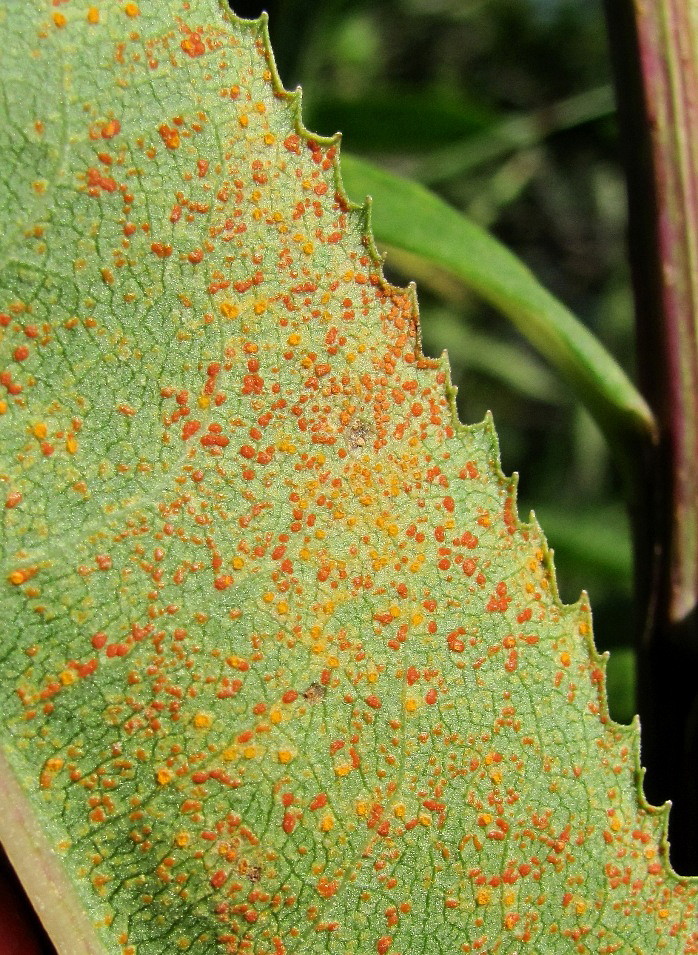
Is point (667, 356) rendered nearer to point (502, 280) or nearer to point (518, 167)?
point (502, 280)

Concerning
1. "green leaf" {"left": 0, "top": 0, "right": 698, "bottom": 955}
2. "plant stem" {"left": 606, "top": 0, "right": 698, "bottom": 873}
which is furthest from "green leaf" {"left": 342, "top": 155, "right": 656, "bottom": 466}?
"green leaf" {"left": 0, "top": 0, "right": 698, "bottom": 955}

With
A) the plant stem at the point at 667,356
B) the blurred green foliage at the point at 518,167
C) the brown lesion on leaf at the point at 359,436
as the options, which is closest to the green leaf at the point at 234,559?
the brown lesion on leaf at the point at 359,436

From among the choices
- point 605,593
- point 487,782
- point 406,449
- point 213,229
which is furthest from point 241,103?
point 605,593

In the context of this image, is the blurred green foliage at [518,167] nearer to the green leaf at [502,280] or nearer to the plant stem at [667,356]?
the green leaf at [502,280]

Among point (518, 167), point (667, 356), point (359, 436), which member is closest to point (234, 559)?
point (359, 436)

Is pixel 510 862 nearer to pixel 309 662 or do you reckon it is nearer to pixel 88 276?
pixel 309 662
